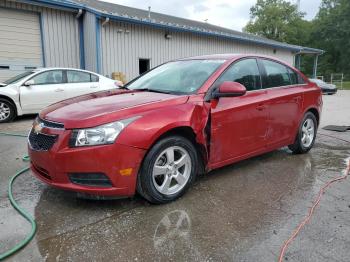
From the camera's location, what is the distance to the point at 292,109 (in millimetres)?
4949

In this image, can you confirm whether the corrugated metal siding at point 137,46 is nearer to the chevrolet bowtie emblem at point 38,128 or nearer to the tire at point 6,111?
the tire at point 6,111

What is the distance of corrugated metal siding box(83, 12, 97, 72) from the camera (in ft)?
40.9

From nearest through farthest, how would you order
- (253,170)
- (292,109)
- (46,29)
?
(253,170)
(292,109)
(46,29)

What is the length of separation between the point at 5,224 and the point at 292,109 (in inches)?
157

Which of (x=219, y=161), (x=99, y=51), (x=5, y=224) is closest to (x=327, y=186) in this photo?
(x=219, y=161)

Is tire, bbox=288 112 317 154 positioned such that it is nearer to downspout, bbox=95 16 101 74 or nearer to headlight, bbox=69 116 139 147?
headlight, bbox=69 116 139 147

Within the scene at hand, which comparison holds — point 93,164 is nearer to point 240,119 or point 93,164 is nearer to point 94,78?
point 240,119

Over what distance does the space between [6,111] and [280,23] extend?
203 feet

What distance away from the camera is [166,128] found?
326 centimetres

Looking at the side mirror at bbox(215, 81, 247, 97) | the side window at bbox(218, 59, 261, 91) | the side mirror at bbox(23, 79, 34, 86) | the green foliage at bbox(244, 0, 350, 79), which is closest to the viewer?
the side mirror at bbox(215, 81, 247, 97)

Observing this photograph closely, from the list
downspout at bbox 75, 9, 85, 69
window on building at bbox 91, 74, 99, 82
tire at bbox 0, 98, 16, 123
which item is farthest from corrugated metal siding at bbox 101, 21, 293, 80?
tire at bbox 0, 98, 16, 123

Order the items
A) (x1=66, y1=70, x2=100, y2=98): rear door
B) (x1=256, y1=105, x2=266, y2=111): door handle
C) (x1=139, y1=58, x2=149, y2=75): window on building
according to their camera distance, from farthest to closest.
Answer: (x1=139, y1=58, x2=149, y2=75): window on building → (x1=66, y1=70, x2=100, y2=98): rear door → (x1=256, y1=105, x2=266, y2=111): door handle

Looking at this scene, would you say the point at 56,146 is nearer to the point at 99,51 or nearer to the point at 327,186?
the point at 327,186

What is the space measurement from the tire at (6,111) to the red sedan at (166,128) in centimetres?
504
